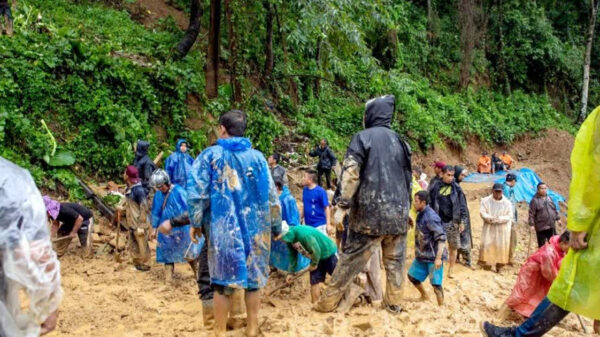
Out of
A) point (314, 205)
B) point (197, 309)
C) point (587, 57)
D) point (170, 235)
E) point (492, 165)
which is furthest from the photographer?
point (587, 57)

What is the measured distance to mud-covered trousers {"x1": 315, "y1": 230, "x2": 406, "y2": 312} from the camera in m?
4.57

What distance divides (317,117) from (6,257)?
14.7 m

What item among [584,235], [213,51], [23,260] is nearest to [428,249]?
[584,235]

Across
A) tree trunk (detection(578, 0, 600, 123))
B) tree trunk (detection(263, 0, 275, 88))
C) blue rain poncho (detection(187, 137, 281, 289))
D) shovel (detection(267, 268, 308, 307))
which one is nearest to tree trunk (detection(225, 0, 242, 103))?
tree trunk (detection(263, 0, 275, 88))

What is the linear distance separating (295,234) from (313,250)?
0.78 ft

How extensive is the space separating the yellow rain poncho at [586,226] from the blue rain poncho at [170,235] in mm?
4153

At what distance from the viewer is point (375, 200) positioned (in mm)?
4492

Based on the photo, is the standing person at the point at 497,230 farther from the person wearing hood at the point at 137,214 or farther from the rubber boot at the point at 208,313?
the rubber boot at the point at 208,313

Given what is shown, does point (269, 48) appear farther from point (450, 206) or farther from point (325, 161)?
point (450, 206)

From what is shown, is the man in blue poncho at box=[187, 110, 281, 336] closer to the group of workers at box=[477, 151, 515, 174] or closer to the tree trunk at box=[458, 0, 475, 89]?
the group of workers at box=[477, 151, 515, 174]

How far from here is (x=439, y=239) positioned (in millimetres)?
5727

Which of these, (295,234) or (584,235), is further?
(295,234)

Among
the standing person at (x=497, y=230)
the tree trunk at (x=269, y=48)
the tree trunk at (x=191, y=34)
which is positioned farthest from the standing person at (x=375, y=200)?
the tree trunk at (x=191, y=34)

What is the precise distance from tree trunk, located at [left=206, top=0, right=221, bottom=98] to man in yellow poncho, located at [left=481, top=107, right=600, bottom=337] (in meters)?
9.87
